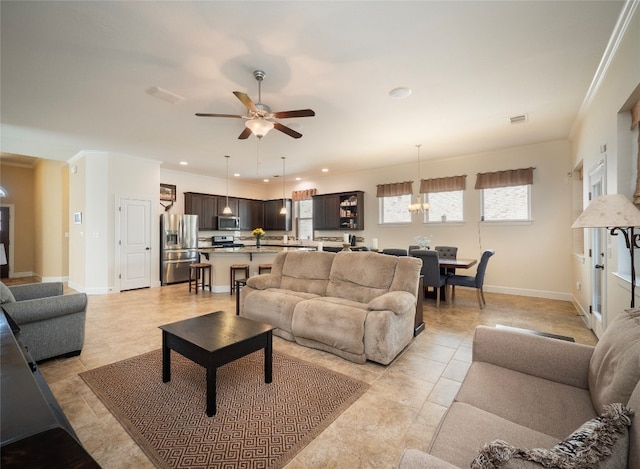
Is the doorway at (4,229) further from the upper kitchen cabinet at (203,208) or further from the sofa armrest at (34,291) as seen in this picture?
the sofa armrest at (34,291)

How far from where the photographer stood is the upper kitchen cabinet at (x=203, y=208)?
25.5ft

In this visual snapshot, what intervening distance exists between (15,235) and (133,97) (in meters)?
7.40

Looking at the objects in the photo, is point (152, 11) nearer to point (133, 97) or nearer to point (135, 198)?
point (133, 97)

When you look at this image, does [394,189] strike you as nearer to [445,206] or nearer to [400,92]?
[445,206]

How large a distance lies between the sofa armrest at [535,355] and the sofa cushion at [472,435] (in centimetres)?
56

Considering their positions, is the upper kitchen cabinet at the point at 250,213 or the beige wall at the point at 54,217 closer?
the beige wall at the point at 54,217

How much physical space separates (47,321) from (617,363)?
4181 millimetres

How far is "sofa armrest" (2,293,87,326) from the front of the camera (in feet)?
8.30

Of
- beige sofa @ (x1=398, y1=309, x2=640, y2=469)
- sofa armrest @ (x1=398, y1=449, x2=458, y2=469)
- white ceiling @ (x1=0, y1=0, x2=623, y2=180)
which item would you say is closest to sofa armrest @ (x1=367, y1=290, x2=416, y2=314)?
beige sofa @ (x1=398, y1=309, x2=640, y2=469)

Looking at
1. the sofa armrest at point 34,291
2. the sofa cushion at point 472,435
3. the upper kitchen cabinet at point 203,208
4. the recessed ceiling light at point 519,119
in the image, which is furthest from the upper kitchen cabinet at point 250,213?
the sofa cushion at point 472,435

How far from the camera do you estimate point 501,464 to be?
73cm

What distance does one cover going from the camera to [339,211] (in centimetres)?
801

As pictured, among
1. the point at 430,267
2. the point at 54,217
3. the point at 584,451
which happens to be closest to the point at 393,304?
the point at 584,451

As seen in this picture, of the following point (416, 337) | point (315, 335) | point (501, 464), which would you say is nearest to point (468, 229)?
point (416, 337)
